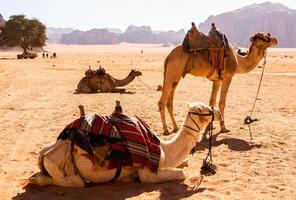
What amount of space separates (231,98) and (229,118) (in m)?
4.39

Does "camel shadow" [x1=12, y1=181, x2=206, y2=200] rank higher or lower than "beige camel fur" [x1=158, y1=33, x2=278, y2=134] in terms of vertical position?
lower

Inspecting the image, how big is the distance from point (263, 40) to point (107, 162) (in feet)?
19.4

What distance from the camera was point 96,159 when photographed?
5504 millimetres

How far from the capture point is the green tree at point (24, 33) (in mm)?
63969

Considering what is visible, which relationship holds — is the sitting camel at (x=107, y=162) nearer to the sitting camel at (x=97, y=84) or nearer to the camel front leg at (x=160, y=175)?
the camel front leg at (x=160, y=175)

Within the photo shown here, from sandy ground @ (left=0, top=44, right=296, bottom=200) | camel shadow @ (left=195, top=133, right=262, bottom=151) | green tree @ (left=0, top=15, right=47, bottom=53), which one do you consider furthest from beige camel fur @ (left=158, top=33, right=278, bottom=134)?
green tree @ (left=0, top=15, right=47, bottom=53)

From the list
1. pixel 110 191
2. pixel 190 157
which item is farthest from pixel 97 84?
pixel 110 191

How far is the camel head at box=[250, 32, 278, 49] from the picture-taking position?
1001 cm

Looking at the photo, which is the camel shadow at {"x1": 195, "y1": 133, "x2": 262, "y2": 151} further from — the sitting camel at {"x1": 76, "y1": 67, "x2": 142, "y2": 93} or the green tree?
the green tree

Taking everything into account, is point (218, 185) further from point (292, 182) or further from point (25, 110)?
point (25, 110)

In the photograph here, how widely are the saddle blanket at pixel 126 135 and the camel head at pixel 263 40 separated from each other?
5296 millimetres

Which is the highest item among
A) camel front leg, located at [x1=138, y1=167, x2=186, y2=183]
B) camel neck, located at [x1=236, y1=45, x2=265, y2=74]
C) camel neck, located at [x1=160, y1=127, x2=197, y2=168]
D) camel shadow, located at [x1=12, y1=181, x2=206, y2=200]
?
camel neck, located at [x1=236, y1=45, x2=265, y2=74]

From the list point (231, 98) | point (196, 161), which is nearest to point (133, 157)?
point (196, 161)

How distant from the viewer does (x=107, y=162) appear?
5.53m
